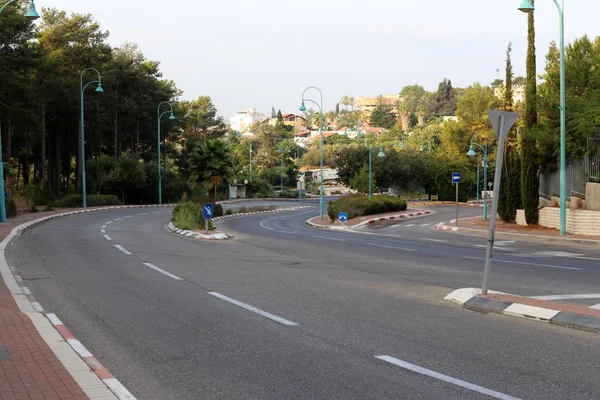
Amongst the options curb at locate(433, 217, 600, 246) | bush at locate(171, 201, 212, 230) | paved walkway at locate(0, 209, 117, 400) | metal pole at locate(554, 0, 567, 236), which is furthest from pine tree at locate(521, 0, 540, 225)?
paved walkway at locate(0, 209, 117, 400)

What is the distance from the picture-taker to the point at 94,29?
64625mm

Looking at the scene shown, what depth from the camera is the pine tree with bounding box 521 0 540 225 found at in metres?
31.4

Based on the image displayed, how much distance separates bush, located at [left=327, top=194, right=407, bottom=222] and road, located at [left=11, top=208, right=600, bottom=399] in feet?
98.6

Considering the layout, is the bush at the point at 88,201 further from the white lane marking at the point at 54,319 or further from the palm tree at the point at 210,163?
the white lane marking at the point at 54,319

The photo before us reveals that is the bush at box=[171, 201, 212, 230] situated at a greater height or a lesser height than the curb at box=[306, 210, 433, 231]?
greater

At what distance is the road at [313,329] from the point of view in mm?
6340

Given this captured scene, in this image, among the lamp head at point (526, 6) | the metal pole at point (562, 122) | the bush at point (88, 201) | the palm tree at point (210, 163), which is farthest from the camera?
the bush at point (88, 201)

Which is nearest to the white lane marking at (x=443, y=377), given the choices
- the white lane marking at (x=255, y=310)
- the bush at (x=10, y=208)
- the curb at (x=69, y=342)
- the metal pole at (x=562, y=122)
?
the white lane marking at (x=255, y=310)

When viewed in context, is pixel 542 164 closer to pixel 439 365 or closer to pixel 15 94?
pixel 439 365

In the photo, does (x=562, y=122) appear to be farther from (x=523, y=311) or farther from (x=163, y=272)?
(x=523, y=311)

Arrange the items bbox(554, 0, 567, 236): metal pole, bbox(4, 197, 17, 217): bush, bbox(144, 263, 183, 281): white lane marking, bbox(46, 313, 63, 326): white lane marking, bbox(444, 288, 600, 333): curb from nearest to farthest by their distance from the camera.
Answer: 1. bbox(444, 288, 600, 333): curb
2. bbox(46, 313, 63, 326): white lane marking
3. bbox(144, 263, 183, 281): white lane marking
4. bbox(554, 0, 567, 236): metal pole
5. bbox(4, 197, 17, 217): bush

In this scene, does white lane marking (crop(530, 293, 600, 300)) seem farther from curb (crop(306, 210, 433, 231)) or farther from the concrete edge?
curb (crop(306, 210, 433, 231))

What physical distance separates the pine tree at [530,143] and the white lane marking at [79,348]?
2716 cm

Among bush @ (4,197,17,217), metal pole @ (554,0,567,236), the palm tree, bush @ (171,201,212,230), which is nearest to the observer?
metal pole @ (554,0,567,236)
